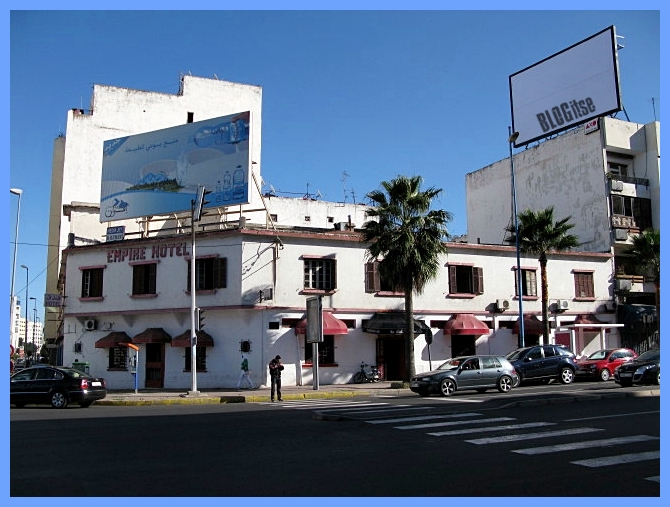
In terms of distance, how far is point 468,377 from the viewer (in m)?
22.4

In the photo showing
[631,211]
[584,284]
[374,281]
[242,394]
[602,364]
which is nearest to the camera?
[242,394]

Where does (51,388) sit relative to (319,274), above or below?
below

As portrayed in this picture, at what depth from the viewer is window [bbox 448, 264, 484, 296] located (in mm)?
32969

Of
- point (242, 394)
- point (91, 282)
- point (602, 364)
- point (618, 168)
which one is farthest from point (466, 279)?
point (91, 282)

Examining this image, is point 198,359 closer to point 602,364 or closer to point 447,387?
point 447,387

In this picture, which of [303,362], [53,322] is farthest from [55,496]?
[53,322]

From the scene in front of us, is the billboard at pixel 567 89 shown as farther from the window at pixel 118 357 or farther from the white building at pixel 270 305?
the window at pixel 118 357

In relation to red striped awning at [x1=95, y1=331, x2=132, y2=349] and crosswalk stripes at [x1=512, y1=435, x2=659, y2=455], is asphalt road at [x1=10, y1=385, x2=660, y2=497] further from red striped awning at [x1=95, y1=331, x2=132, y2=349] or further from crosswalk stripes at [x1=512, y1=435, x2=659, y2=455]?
red striped awning at [x1=95, y1=331, x2=132, y2=349]

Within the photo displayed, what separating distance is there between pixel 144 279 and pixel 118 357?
154 inches

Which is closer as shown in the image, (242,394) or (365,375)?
(242,394)

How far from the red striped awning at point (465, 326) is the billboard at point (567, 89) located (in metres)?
18.2

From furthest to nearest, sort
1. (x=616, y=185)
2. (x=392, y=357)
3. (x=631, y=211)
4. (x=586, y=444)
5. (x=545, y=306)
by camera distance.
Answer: (x=631, y=211)
(x=616, y=185)
(x=545, y=306)
(x=392, y=357)
(x=586, y=444)

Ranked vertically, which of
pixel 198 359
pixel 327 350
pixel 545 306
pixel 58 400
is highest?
pixel 545 306

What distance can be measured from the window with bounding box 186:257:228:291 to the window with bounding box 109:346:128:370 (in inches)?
183
